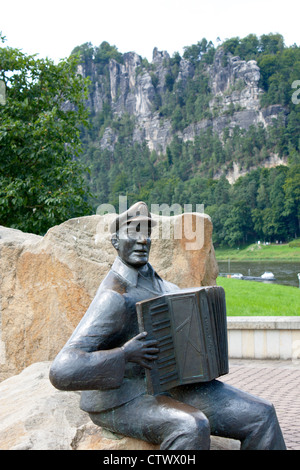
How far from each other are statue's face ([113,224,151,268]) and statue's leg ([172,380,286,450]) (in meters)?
0.86

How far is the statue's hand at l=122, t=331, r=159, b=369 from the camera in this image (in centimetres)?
302

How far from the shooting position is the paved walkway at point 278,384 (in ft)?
17.6

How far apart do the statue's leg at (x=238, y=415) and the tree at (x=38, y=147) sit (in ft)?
23.8

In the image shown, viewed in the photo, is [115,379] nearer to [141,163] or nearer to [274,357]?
[274,357]

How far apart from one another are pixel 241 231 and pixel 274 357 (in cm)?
8043

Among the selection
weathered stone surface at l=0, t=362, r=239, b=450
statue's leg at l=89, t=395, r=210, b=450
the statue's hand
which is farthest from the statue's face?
weathered stone surface at l=0, t=362, r=239, b=450

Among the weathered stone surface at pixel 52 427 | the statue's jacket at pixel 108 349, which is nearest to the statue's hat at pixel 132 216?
the statue's jacket at pixel 108 349

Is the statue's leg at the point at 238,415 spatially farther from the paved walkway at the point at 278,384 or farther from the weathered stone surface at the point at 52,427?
the paved walkway at the point at 278,384

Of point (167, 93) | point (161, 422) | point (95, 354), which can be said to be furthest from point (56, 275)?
point (167, 93)

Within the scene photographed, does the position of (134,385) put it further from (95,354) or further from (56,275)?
(56,275)

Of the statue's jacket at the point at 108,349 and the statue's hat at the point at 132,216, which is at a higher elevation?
the statue's hat at the point at 132,216

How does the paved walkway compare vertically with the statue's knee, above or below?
below

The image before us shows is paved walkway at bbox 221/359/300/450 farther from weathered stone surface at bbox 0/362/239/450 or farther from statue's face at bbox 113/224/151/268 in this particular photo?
statue's face at bbox 113/224/151/268
